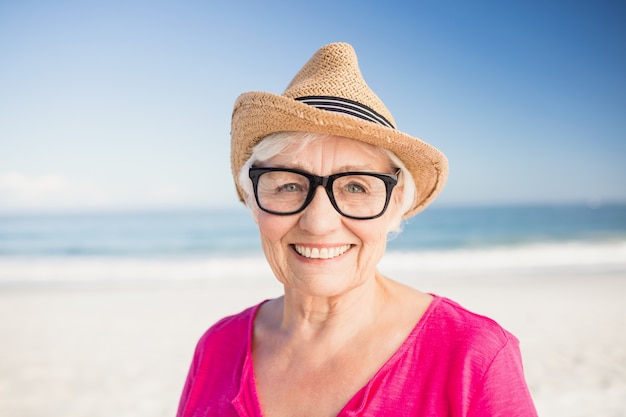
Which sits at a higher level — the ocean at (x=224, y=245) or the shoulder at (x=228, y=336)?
the ocean at (x=224, y=245)

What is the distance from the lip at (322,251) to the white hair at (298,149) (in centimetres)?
28

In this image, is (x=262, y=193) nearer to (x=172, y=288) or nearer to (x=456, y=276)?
(x=172, y=288)

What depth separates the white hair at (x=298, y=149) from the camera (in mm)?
1708

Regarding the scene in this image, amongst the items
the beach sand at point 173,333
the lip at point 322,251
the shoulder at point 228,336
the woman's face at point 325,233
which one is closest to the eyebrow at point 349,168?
the woman's face at point 325,233

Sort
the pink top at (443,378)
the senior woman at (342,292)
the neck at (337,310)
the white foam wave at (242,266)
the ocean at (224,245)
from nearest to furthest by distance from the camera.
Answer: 1. the pink top at (443,378)
2. the senior woman at (342,292)
3. the neck at (337,310)
4. the white foam wave at (242,266)
5. the ocean at (224,245)

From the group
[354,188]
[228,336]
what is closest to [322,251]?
[354,188]

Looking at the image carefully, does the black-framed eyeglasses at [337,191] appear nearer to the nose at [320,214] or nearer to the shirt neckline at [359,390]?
the nose at [320,214]

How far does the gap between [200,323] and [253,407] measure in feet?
22.4

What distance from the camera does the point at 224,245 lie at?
26750mm

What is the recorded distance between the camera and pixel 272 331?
209 cm

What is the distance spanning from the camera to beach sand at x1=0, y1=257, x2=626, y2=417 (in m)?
5.30

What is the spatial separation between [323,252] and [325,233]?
8 cm

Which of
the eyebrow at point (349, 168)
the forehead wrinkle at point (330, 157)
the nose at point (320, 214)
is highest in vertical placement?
the forehead wrinkle at point (330, 157)

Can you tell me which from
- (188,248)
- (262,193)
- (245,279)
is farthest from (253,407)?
(188,248)
